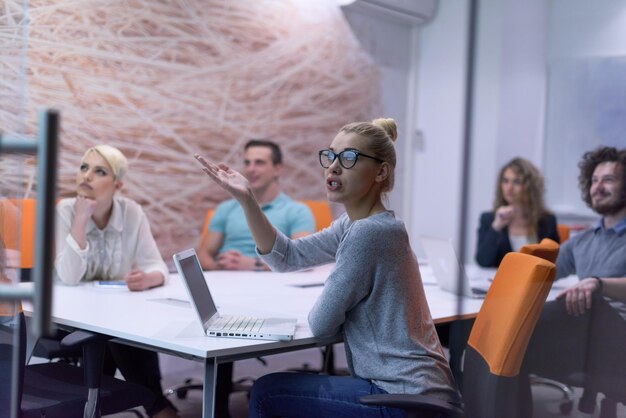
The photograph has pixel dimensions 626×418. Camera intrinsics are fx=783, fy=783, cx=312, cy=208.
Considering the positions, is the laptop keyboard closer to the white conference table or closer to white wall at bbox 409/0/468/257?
the white conference table

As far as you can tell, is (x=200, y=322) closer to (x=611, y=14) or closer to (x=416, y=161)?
(x=611, y=14)

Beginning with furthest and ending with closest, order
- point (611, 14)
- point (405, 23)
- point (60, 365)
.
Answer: point (405, 23) < point (60, 365) < point (611, 14)

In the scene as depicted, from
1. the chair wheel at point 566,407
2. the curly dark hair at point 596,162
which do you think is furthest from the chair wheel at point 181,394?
the curly dark hair at point 596,162

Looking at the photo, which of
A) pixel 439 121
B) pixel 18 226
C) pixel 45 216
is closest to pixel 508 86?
pixel 18 226

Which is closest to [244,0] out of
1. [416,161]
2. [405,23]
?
[405,23]

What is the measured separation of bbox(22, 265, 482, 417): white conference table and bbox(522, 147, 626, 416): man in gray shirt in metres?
0.44

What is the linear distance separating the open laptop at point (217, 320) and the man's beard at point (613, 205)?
103cm

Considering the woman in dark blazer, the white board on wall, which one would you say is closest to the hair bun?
the white board on wall

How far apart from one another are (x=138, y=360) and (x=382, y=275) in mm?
1136

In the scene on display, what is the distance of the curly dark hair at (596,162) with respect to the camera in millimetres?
2338

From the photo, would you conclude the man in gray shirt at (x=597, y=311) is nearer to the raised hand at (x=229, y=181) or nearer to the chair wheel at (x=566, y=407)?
the chair wheel at (x=566, y=407)

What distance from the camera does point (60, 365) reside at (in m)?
2.62

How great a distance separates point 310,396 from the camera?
2.16 meters

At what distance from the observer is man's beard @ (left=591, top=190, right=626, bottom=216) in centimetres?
239
